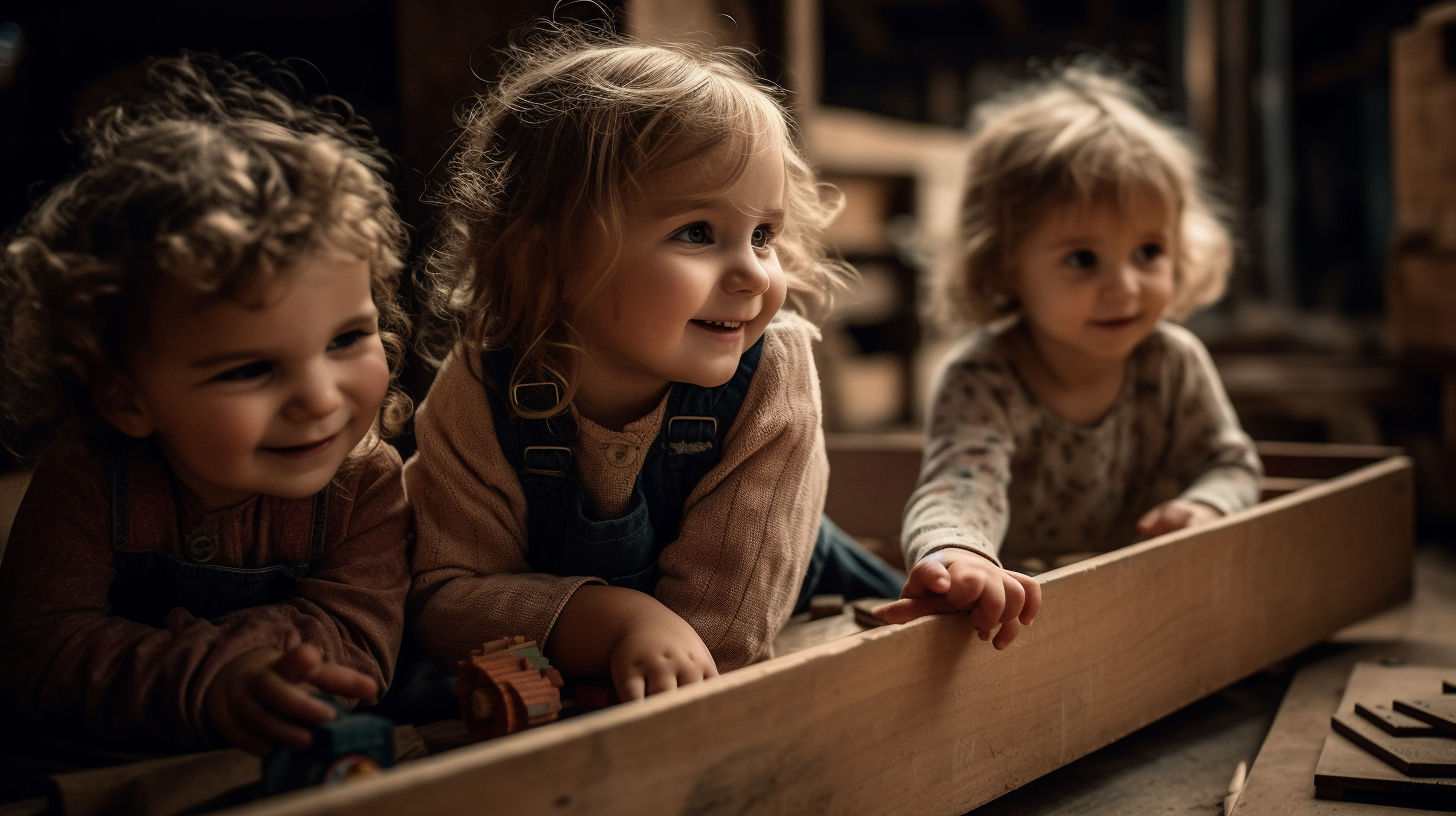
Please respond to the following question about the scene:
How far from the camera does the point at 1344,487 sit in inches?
63.8

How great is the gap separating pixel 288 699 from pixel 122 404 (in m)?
0.34

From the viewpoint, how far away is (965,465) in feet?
5.19

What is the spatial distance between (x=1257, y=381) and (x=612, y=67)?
7.16 feet

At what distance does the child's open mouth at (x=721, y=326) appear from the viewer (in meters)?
1.18

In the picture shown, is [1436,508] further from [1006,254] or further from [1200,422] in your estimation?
[1006,254]

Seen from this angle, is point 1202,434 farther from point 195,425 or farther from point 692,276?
point 195,425

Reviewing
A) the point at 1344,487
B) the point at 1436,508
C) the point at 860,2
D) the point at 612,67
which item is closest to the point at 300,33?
the point at 612,67

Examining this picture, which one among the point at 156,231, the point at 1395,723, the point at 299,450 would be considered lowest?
the point at 1395,723

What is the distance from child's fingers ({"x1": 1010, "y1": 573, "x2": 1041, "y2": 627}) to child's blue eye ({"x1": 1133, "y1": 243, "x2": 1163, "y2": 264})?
74 centimetres

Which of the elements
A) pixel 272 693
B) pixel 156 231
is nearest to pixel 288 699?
pixel 272 693

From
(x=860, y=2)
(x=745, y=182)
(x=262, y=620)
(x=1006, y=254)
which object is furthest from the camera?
(x=860, y=2)

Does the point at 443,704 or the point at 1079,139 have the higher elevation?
the point at 1079,139

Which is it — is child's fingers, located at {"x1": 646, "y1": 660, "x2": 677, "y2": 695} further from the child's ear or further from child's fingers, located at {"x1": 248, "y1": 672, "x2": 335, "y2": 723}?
the child's ear

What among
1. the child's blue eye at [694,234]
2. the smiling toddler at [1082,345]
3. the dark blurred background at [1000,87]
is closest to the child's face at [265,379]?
the child's blue eye at [694,234]
